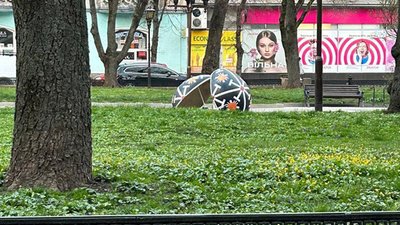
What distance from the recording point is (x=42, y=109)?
626 cm

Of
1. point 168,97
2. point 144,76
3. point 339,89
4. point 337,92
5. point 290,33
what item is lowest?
point 168,97

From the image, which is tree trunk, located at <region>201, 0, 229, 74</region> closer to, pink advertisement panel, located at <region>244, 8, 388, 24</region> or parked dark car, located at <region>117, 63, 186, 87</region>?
parked dark car, located at <region>117, 63, 186, 87</region>

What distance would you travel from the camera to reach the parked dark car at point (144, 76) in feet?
133

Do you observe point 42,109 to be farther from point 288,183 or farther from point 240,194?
point 288,183

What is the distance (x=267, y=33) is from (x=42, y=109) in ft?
136

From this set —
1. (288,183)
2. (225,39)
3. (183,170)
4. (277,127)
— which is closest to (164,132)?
(277,127)

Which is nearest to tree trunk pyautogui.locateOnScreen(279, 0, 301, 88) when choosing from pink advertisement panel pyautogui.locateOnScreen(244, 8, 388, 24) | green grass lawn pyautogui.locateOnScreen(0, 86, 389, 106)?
green grass lawn pyautogui.locateOnScreen(0, 86, 389, 106)

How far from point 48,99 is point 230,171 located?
86.9 inches

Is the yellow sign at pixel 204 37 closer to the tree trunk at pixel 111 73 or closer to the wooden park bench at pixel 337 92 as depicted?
the tree trunk at pixel 111 73

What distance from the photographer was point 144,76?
4050 centimetres

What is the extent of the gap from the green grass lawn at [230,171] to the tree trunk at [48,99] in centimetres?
25

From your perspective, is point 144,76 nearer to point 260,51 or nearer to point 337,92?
point 260,51

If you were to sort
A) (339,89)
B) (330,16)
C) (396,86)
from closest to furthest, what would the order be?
(396,86)
(339,89)
(330,16)

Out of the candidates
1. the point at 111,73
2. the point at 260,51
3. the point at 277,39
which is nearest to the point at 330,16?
the point at 277,39
